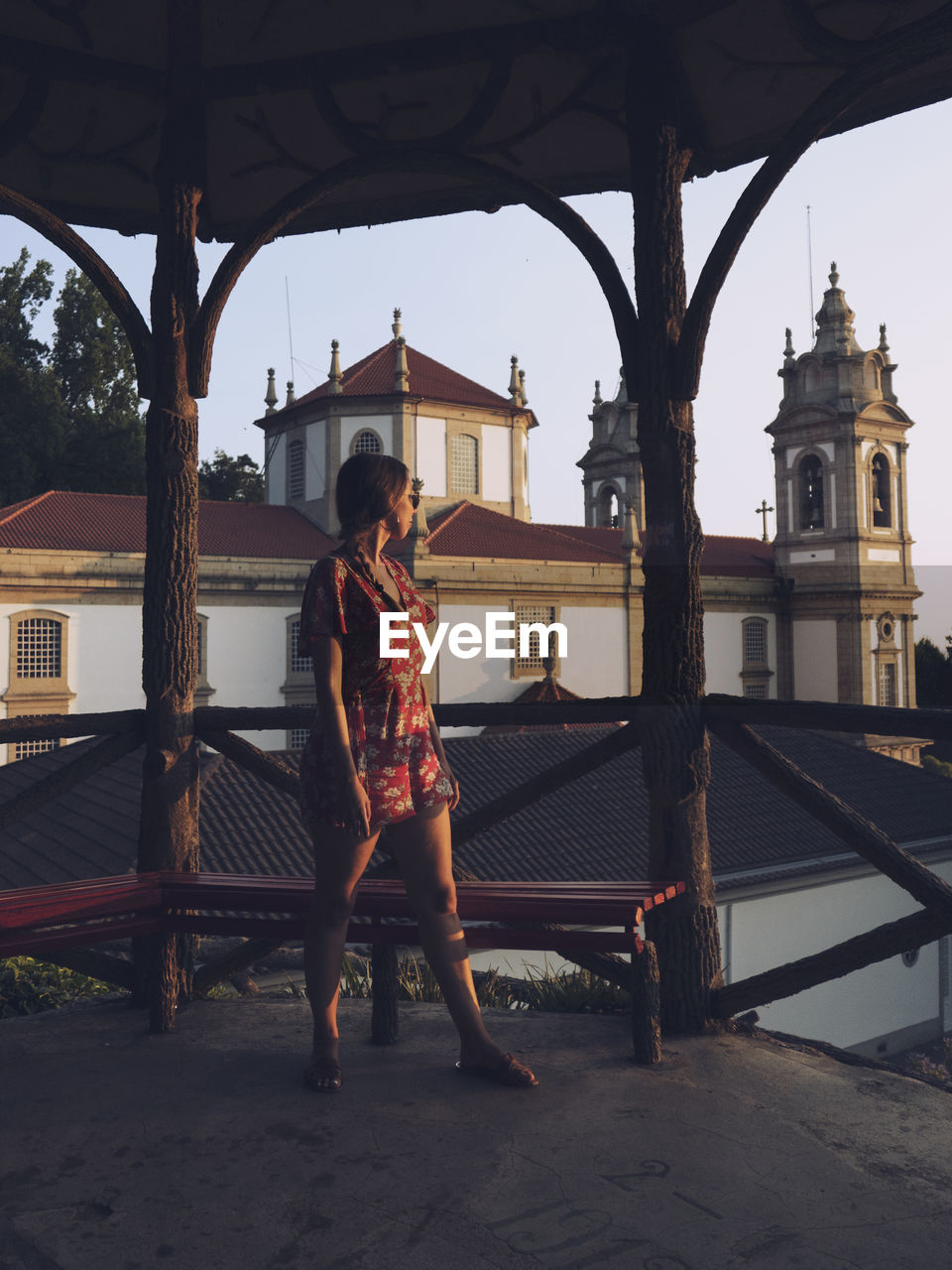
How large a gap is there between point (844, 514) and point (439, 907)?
42.8 meters

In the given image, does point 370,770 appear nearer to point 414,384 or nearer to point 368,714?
point 368,714

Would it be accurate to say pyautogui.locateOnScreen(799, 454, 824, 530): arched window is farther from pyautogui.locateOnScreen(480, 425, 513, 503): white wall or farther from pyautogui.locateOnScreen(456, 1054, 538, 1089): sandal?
pyautogui.locateOnScreen(456, 1054, 538, 1089): sandal

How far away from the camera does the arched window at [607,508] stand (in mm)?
→ 51188

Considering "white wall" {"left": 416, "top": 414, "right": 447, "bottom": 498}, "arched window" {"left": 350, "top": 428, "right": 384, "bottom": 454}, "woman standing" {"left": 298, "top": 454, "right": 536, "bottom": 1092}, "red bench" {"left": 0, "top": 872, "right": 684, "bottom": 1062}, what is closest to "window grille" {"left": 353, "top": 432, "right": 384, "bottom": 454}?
"arched window" {"left": 350, "top": 428, "right": 384, "bottom": 454}

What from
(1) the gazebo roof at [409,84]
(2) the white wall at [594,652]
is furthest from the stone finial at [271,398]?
(1) the gazebo roof at [409,84]

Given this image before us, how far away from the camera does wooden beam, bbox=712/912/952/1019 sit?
130 inches

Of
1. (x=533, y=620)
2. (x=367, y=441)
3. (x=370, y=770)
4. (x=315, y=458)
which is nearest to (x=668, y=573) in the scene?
(x=370, y=770)

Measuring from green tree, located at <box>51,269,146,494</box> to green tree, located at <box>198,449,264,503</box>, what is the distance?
34.2ft

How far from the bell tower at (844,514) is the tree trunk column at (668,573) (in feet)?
131

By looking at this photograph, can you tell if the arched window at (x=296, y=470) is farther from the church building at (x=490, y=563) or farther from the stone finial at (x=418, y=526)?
the stone finial at (x=418, y=526)

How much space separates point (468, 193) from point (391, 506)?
2.42m

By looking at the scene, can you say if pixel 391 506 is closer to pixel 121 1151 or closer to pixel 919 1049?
pixel 121 1151

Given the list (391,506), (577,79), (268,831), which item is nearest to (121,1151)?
(391,506)

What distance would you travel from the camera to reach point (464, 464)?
42250 mm
